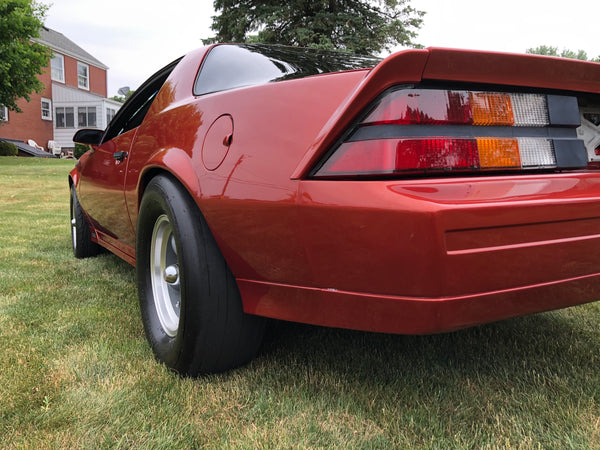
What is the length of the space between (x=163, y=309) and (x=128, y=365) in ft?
1.03

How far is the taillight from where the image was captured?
1.34m

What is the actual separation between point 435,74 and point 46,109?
3268 centimetres

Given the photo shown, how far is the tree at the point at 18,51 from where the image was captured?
770 inches

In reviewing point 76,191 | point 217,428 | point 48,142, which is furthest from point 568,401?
point 48,142

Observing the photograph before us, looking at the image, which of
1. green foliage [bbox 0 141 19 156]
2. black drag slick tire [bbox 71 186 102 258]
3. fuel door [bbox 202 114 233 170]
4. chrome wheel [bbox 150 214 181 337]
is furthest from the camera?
green foliage [bbox 0 141 19 156]

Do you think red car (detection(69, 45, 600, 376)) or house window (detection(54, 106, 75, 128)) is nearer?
red car (detection(69, 45, 600, 376))

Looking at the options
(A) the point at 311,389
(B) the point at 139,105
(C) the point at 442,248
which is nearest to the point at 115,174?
(B) the point at 139,105

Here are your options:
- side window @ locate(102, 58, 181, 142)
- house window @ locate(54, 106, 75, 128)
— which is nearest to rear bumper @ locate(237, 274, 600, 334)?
side window @ locate(102, 58, 181, 142)

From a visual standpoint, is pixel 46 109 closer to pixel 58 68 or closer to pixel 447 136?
pixel 58 68

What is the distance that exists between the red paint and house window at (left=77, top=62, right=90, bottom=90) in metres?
34.4

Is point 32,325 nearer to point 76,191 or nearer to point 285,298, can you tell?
point 285,298

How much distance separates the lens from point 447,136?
4.54 ft

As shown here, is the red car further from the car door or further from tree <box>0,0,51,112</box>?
tree <box>0,0,51,112</box>

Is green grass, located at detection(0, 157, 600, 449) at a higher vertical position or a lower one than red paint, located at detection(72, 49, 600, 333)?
lower
